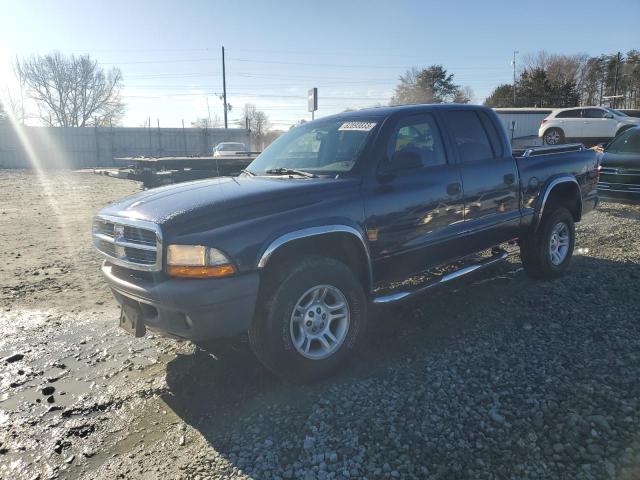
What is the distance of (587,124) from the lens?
79.2ft

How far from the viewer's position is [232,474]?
2646mm

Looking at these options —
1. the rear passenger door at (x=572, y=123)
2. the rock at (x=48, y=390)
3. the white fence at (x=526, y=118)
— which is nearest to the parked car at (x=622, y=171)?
the rock at (x=48, y=390)

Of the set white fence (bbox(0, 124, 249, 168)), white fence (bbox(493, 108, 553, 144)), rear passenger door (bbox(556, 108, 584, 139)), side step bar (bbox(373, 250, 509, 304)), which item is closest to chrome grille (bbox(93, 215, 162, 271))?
side step bar (bbox(373, 250, 509, 304))

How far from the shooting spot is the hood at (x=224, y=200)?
318 cm

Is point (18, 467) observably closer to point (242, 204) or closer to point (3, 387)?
point (3, 387)

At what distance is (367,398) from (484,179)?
99.0 inches

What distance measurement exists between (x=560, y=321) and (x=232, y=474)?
127 inches

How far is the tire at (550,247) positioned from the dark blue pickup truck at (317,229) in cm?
47

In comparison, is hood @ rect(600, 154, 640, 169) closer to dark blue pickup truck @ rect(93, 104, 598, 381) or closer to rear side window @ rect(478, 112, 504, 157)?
dark blue pickup truck @ rect(93, 104, 598, 381)

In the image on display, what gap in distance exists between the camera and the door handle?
4.39 meters

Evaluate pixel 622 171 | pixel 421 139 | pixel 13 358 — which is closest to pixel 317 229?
pixel 421 139

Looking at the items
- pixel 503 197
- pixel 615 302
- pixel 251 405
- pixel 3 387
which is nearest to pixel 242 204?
pixel 251 405

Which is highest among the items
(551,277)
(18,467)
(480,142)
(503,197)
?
(480,142)

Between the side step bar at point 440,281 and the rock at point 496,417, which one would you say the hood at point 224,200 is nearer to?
the side step bar at point 440,281
